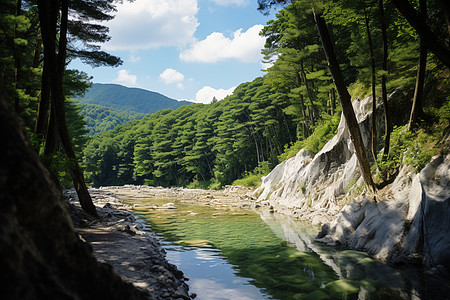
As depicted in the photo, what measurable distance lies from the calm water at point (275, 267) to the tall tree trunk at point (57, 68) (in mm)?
3549

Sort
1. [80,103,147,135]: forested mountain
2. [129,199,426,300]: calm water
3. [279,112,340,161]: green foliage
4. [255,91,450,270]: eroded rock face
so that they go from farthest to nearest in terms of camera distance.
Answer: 1. [80,103,147,135]: forested mountain
2. [279,112,340,161]: green foliage
3. [255,91,450,270]: eroded rock face
4. [129,199,426,300]: calm water

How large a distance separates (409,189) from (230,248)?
5308 mm

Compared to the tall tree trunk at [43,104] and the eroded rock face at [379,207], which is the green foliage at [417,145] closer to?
the eroded rock face at [379,207]

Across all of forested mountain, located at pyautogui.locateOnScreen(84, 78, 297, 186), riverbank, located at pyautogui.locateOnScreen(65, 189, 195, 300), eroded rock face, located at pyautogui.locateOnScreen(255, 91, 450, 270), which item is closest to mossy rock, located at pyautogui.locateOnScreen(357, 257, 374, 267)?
eroded rock face, located at pyautogui.locateOnScreen(255, 91, 450, 270)

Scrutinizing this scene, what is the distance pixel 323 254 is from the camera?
791cm

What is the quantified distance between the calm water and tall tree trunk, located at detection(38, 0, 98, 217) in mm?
3549

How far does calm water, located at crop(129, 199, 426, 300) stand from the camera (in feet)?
17.8

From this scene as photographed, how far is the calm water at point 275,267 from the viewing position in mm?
5418

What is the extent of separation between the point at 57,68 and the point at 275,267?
8.93 m

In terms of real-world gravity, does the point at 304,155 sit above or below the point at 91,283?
above

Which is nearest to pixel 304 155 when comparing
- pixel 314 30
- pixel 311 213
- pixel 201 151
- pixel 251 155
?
pixel 311 213

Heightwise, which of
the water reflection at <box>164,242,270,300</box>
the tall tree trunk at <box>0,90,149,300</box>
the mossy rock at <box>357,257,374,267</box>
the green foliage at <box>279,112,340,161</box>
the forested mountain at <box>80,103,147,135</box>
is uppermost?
the forested mountain at <box>80,103,147,135</box>

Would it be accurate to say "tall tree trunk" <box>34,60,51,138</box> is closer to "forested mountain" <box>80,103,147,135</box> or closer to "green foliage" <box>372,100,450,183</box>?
"green foliage" <box>372,100,450,183</box>

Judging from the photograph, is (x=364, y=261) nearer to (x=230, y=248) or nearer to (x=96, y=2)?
(x=230, y=248)
